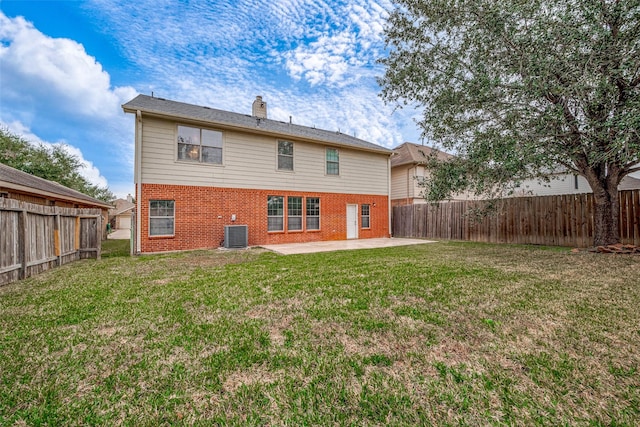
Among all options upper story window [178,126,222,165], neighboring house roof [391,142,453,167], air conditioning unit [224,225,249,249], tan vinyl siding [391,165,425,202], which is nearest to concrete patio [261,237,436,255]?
air conditioning unit [224,225,249,249]

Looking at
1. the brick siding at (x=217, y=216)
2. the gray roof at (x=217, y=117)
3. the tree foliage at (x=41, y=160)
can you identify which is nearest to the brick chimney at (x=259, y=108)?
the gray roof at (x=217, y=117)

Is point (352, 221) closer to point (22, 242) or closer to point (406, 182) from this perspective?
point (406, 182)

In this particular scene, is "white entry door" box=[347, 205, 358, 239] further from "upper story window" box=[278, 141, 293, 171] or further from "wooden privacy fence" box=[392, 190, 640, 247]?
"upper story window" box=[278, 141, 293, 171]

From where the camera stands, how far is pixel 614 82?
6.04 meters

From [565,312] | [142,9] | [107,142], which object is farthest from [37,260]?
[107,142]

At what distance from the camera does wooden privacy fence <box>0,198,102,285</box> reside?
16.1 ft

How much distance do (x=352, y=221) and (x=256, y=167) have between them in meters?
5.65

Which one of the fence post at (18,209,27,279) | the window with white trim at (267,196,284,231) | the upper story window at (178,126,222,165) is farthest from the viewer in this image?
the window with white trim at (267,196,284,231)

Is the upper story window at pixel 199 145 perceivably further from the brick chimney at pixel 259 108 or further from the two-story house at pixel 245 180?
the brick chimney at pixel 259 108

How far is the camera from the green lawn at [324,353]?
66.4 inches

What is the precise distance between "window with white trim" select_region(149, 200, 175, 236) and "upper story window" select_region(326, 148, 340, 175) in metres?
7.09

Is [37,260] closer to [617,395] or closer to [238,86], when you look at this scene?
[617,395]

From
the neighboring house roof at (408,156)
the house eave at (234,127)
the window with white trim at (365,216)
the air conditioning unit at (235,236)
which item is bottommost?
the air conditioning unit at (235,236)

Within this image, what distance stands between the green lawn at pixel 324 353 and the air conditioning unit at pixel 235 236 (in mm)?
5465
